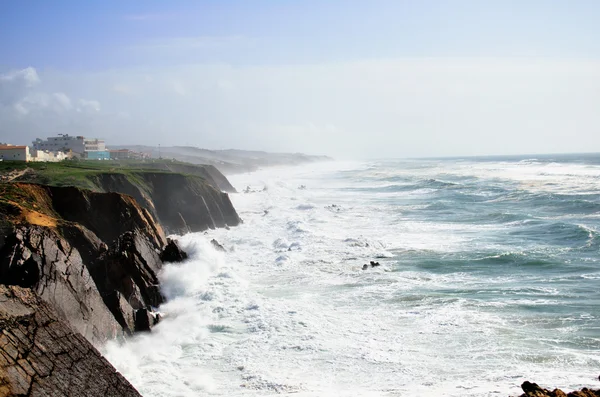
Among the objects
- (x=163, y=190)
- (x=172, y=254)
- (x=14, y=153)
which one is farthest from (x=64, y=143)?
(x=172, y=254)

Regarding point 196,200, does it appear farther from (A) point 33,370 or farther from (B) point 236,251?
(A) point 33,370

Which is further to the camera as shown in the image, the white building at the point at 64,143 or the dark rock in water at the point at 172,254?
the white building at the point at 64,143

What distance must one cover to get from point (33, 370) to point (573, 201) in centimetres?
6311

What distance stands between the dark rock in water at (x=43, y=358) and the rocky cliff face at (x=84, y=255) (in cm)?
698

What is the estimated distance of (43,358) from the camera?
9242 millimetres

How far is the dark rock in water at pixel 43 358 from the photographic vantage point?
346 inches

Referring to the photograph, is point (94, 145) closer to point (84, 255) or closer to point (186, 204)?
point (186, 204)

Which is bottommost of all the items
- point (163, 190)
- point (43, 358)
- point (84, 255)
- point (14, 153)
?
point (84, 255)

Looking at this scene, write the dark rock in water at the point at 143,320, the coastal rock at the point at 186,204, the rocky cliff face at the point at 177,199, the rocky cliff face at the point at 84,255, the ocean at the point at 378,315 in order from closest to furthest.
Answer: the ocean at the point at 378,315, the rocky cliff face at the point at 84,255, the dark rock in water at the point at 143,320, the rocky cliff face at the point at 177,199, the coastal rock at the point at 186,204

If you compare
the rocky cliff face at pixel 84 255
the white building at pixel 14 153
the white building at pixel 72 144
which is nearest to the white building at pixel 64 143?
the white building at pixel 72 144

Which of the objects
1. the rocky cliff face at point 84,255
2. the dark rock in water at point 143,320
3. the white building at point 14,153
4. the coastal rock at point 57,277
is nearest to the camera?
the coastal rock at point 57,277

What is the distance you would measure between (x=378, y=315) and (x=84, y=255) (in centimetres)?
1336

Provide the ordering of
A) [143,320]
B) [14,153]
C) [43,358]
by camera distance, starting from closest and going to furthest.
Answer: [43,358] < [143,320] < [14,153]

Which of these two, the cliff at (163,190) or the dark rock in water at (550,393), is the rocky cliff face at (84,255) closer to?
the cliff at (163,190)
